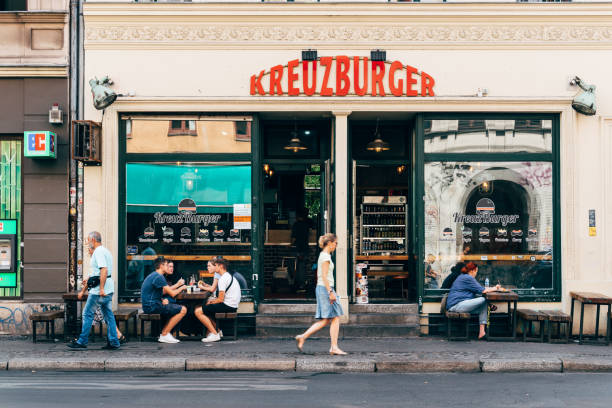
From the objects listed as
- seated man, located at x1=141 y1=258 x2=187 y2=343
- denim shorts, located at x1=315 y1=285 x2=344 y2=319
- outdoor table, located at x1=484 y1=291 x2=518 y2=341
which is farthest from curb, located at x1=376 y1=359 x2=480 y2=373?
seated man, located at x1=141 y1=258 x2=187 y2=343

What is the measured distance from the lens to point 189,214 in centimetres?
1182

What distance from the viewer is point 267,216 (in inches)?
513

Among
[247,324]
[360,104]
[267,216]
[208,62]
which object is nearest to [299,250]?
[267,216]

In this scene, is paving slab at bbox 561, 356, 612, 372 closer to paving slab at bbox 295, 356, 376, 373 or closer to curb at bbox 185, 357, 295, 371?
paving slab at bbox 295, 356, 376, 373

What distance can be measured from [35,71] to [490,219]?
9.00 metres

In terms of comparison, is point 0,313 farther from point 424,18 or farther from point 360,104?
point 424,18

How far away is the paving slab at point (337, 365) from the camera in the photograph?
9.04 meters

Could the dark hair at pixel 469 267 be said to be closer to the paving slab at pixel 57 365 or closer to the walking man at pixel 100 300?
the walking man at pixel 100 300

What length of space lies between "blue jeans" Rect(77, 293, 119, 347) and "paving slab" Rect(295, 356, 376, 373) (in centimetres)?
316

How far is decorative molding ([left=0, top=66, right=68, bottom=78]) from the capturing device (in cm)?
1160

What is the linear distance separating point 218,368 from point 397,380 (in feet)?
8.55

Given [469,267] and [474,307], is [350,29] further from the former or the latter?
[474,307]

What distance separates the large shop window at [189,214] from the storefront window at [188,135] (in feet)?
1.01

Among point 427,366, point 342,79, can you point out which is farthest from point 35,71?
point 427,366
